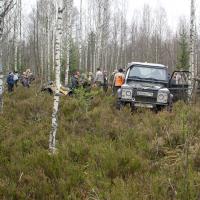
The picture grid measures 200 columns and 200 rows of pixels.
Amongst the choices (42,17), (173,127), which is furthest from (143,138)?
(42,17)

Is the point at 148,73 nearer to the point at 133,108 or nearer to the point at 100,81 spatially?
the point at 133,108

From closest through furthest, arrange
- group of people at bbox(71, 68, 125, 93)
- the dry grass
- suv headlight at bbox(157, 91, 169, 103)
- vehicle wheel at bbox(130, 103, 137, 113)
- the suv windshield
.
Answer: the dry grass, suv headlight at bbox(157, 91, 169, 103), vehicle wheel at bbox(130, 103, 137, 113), the suv windshield, group of people at bbox(71, 68, 125, 93)

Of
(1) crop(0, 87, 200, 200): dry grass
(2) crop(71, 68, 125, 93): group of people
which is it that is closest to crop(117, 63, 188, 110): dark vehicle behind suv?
(1) crop(0, 87, 200, 200): dry grass

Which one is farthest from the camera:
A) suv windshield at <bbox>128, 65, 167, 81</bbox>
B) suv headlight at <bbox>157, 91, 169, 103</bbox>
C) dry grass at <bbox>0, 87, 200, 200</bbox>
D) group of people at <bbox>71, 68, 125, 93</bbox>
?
group of people at <bbox>71, 68, 125, 93</bbox>

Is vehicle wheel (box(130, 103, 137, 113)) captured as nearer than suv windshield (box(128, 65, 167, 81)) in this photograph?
Yes

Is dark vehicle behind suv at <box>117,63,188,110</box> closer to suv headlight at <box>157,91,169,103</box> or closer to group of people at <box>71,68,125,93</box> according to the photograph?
suv headlight at <box>157,91,169,103</box>

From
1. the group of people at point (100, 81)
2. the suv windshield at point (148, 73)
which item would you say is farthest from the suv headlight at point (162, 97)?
the group of people at point (100, 81)

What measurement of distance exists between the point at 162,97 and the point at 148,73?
4.82 feet

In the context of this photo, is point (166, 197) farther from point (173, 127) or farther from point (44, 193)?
point (173, 127)

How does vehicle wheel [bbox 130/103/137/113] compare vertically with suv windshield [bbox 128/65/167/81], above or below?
below

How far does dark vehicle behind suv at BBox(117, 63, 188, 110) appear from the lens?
42.9 feet

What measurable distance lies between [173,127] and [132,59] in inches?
1760

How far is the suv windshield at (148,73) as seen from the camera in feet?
46.2

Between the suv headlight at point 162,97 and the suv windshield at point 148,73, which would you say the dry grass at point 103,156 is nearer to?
the suv headlight at point 162,97
